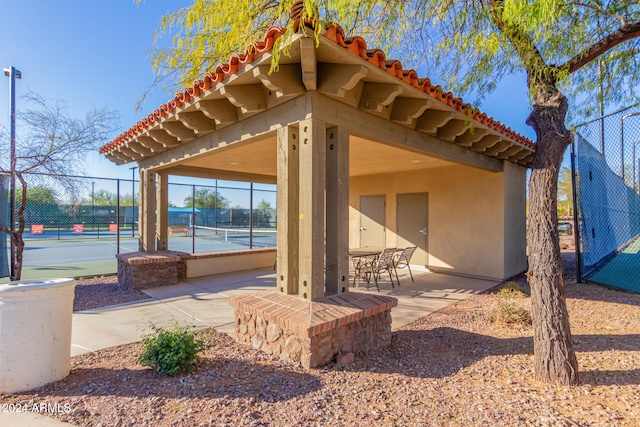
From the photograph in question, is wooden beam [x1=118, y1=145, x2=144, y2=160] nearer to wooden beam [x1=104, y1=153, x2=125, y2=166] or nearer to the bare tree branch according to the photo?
wooden beam [x1=104, y1=153, x2=125, y2=166]

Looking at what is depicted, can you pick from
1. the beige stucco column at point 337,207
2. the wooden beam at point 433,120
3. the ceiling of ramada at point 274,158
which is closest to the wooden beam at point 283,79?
the beige stucco column at point 337,207

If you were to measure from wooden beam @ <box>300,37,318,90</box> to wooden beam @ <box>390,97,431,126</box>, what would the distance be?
1363mm

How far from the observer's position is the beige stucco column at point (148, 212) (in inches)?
263

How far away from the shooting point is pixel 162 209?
683 centimetres

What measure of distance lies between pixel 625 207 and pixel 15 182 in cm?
1526

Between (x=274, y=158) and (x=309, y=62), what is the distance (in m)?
3.57

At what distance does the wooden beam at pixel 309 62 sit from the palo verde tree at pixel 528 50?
0.17 m

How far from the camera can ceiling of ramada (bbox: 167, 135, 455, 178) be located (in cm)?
502

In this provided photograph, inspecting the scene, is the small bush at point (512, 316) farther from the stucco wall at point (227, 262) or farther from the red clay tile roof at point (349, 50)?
the stucco wall at point (227, 262)

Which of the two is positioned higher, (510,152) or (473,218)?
(510,152)

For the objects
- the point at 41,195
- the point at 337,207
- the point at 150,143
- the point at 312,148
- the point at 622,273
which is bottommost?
the point at 622,273

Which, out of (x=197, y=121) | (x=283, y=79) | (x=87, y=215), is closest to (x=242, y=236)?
(x=87, y=215)

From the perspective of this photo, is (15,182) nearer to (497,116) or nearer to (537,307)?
(537,307)

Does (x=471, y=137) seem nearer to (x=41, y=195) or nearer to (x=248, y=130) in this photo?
(x=248, y=130)
